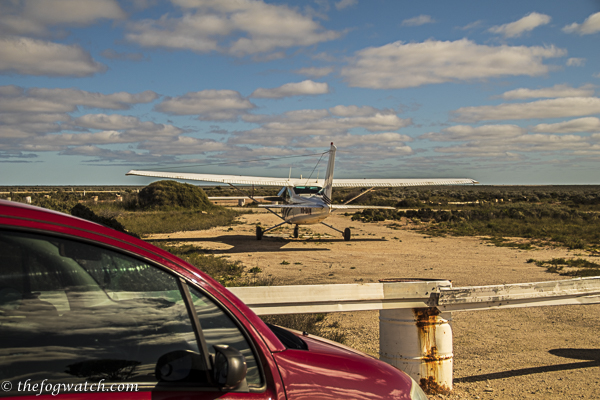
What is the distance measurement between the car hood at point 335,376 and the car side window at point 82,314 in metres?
0.42

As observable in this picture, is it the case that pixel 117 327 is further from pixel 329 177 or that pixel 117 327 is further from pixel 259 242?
pixel 329 177

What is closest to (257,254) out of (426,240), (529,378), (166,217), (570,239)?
(426,240)

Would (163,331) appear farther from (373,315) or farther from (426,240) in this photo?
(426,240)

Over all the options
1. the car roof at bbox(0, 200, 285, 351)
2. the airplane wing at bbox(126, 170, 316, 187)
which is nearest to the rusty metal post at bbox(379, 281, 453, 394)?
the car roof at bbox(0, 200, 285, 351)

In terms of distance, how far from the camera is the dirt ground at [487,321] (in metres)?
4.96

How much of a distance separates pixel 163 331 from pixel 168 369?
0.15 metres

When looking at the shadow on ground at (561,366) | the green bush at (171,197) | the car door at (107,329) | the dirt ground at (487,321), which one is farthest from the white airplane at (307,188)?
the car door at (107,329)

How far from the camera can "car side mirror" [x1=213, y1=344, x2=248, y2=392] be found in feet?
5.65

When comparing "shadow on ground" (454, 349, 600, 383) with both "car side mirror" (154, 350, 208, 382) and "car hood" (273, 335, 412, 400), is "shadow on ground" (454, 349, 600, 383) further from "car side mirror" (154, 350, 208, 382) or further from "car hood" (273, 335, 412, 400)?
"car side mirror" (154, 350, 208, 382)

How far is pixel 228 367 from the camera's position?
67.8 inches

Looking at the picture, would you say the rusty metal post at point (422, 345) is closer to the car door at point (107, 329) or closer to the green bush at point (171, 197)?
the car door at point (107, 329)

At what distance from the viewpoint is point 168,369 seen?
1.75m

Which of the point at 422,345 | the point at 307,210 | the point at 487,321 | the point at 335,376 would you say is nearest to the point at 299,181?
the point at 307,210

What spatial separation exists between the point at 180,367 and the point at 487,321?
7230 millimetres
